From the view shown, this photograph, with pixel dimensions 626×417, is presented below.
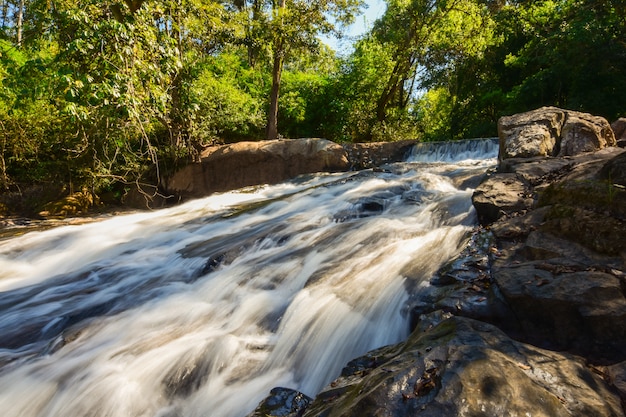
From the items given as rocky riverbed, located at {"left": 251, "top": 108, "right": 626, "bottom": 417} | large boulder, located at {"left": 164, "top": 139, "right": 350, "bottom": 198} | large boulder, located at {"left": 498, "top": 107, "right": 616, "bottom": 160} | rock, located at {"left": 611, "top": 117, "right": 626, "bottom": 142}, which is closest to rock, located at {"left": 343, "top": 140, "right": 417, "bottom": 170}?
large boulder, located at {"left": 164, "top": 139, "right": 350, "bottom": 198}

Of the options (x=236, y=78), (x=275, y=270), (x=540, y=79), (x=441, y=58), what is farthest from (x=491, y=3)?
(x=275, y=270)

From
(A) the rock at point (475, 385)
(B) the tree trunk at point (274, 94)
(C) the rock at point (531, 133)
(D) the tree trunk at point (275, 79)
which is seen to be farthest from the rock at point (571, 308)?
(B) the tree trunk at point (274, 94)

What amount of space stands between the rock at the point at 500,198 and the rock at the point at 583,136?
2100mm

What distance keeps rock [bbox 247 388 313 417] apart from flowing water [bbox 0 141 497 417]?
30 cm

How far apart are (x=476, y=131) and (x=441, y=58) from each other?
12.6 feet

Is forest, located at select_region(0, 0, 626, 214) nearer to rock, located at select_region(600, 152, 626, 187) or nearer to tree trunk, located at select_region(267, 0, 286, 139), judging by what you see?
tree trunk, located at select_region(267, 0, 286, 139)

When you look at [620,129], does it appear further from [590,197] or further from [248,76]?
[248,76]

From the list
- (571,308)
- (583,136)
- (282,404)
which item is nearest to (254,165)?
(583,136)

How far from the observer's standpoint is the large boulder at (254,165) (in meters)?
11.0

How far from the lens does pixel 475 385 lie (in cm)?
154

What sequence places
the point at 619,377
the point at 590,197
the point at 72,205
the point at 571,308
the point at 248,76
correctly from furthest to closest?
the point at 248,76
the point at 72,205
the point at 590,197
the point at 571,308
the point at 619,377

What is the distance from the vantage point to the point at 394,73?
626 inches

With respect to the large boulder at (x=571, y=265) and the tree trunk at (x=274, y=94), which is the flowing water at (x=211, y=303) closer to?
the large boulder at (x=571, y=265)

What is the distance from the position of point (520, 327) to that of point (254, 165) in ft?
31.0
